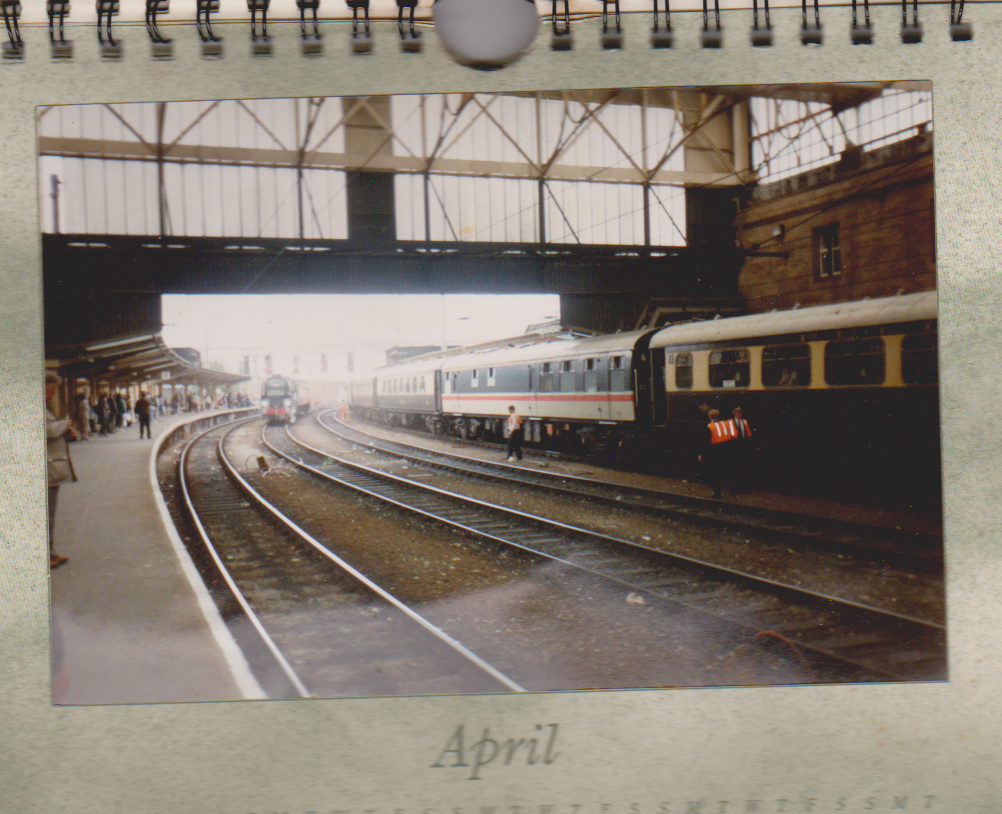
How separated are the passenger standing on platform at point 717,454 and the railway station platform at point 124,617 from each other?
305 cm

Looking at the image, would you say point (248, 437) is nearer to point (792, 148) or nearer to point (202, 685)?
point (202, 685)

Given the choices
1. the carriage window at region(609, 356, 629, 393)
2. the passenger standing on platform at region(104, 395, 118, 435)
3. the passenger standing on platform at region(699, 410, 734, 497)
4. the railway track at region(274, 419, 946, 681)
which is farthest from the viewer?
the carriage window at region(609, 356, 629, 393)

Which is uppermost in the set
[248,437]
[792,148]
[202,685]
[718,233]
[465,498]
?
[792,148]

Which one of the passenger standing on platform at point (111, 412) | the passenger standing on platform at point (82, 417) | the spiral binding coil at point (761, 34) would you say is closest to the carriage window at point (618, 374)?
the spiral binding coil at point (761, 34)

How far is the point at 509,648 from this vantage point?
241 cm

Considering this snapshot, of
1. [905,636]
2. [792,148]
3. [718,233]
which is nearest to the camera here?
[905,636]

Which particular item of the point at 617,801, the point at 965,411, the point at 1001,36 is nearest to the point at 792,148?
the point at 1001,36

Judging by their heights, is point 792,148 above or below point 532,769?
above

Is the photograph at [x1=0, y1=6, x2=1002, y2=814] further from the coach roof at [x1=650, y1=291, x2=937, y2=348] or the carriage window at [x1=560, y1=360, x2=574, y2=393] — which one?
the carriage window at [x1=560, y1=360, x2=574, y2=393]

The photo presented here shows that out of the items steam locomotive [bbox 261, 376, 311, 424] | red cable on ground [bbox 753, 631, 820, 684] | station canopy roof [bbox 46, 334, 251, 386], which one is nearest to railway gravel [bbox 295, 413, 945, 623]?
steam locomotive [bbox 261, 376, 311, 424]

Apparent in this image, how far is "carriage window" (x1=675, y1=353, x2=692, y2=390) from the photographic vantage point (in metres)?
5.41

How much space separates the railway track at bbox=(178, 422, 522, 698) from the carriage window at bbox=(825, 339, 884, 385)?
8.73ft

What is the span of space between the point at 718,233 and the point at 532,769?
256 cm

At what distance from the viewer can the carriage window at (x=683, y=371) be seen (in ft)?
17.7
